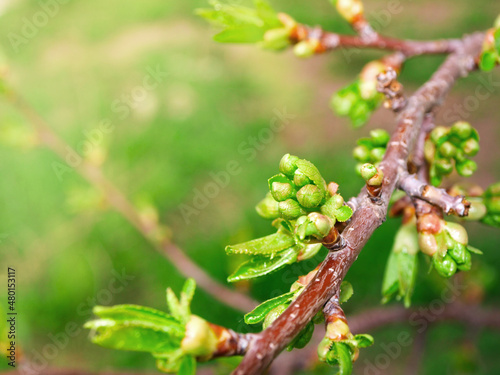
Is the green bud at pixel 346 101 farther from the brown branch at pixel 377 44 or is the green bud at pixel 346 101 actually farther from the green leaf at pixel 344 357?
the green leaf at pixel 344 357

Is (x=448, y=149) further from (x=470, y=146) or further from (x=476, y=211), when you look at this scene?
(x=476, y=211)

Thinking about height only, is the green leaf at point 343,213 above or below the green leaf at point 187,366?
above

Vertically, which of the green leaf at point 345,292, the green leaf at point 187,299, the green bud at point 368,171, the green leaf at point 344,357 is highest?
the green bud at point 368,171

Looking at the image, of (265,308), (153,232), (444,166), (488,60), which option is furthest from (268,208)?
(153,232)

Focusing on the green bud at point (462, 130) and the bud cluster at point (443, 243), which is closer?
the bud cluster at point (443, 243)

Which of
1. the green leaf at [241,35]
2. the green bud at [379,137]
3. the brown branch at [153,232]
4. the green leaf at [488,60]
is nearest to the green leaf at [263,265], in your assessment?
the green bud at [379,137]

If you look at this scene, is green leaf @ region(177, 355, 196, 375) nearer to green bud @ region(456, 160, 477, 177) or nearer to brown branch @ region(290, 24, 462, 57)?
green bud @ region(456, 160, 477, 177)

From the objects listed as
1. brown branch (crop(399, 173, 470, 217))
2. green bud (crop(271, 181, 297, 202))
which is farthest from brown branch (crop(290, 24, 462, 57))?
green bud (crop(271, 181, 297, 202))

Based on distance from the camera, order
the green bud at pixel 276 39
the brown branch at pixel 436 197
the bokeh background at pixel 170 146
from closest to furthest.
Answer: the brown branch at pixel 436 197
the green bud at pixel 276 39
the bokeh background at pixel 170 146
